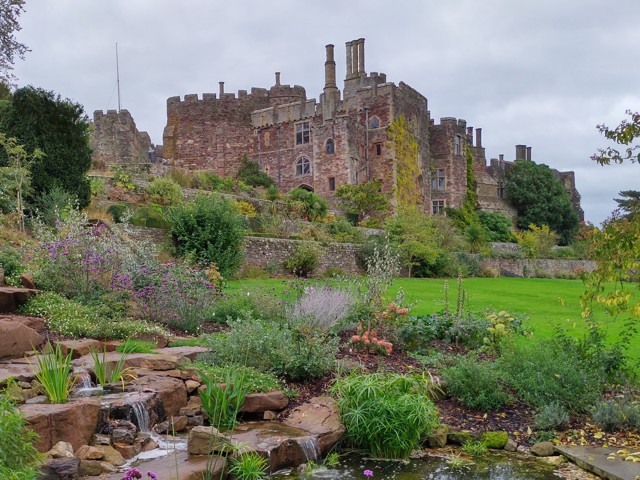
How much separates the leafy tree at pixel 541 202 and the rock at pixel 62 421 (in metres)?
52.2

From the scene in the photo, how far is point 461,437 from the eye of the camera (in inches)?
260

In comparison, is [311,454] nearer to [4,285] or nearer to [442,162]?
[4,285]

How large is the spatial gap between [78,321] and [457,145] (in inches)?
1618

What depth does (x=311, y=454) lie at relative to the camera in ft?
19.6

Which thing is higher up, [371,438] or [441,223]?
[441,223]

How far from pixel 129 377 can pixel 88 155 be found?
12.1 metres

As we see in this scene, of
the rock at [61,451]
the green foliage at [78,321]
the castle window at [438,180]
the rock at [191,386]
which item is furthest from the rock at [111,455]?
the castle window at [438,180]

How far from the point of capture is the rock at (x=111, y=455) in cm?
523

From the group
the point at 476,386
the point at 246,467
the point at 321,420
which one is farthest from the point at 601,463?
the point at 246,467

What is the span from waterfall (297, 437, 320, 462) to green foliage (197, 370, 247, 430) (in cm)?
75

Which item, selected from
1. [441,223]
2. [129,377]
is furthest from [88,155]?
[441,223]

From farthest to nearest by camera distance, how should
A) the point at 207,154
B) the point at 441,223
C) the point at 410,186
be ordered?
the point at 207,154 < the point at 410,186 < the point at 441,223

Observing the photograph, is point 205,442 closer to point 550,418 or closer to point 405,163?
point 550,418

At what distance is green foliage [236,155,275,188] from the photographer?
4094cm
